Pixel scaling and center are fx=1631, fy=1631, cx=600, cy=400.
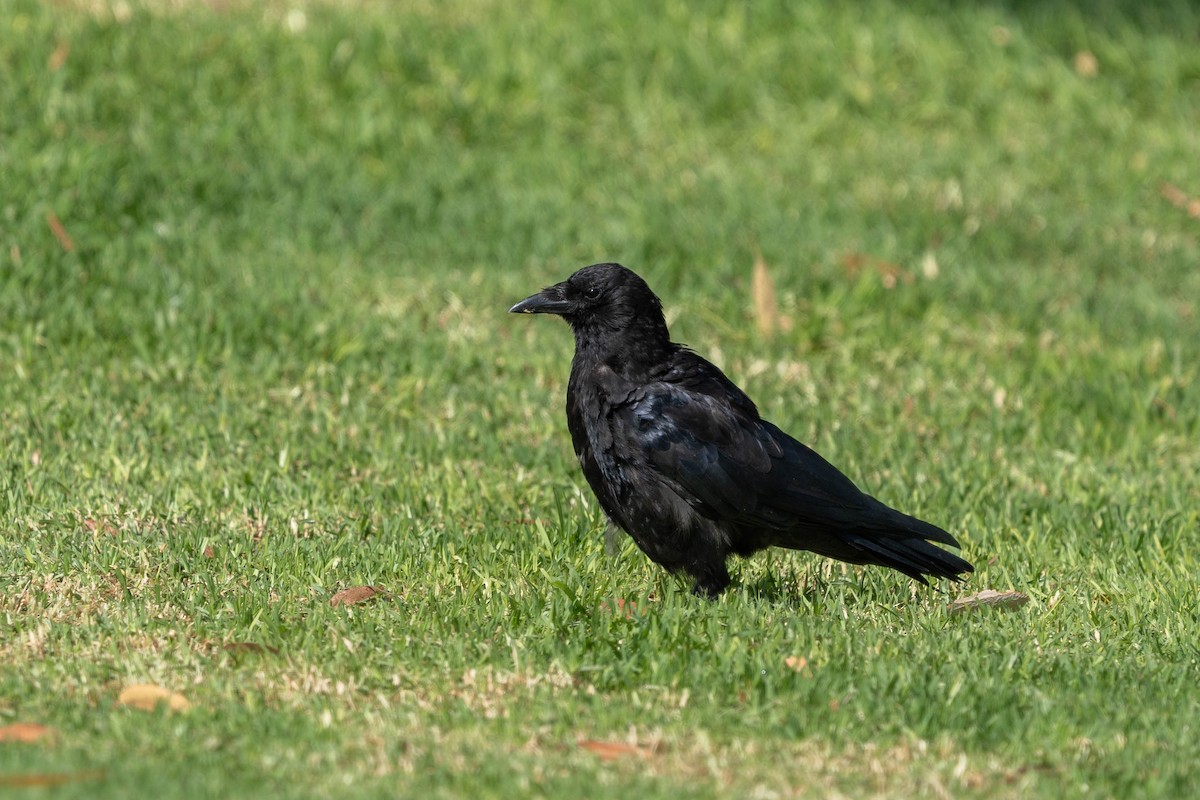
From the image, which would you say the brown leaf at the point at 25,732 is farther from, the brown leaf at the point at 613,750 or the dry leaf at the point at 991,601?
the dry leaf at the point at 991,601

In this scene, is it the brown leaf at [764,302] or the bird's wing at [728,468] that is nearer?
the bird's wing at [728,468]

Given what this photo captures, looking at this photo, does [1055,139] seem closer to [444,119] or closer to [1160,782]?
[444,119]

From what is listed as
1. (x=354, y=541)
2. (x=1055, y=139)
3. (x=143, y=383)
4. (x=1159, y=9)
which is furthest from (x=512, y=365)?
(x=1159, y=9)

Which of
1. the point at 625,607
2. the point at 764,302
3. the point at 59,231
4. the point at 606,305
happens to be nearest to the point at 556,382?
the point at 764,302

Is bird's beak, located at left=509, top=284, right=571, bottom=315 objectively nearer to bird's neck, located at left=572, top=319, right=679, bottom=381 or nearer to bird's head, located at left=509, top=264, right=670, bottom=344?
bird's head, located at left=509, top=264, right=670, bottom=344

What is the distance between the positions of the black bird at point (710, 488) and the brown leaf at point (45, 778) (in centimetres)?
215

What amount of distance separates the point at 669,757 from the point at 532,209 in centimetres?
590

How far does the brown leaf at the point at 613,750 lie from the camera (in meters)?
4.02

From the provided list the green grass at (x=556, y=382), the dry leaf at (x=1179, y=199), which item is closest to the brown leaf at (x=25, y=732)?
the green grass at (x=556, y=382)

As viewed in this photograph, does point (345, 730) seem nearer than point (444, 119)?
Yes

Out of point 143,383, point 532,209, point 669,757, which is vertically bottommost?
point 669,757

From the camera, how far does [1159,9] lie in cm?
1302

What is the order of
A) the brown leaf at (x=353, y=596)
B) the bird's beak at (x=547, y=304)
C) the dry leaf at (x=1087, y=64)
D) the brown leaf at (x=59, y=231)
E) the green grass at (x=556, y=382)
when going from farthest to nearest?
the dry leaf at (x=1087, y=64)
the brown leaf at (x=59, y=231)
the bird's beak at (x=547, y=304)
the brown leaf at (x=353, y=596)
the green grass at (x=556, y=382)

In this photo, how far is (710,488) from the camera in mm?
5285
